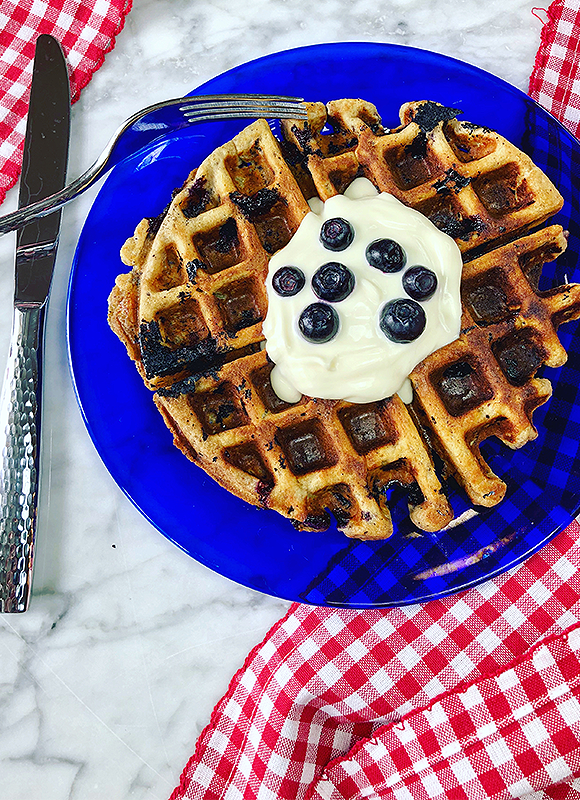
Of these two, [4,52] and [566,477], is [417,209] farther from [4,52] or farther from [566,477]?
[4,52]

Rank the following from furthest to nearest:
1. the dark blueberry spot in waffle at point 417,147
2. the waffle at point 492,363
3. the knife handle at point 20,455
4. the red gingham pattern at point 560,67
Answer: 1. the red gingham pattern at point 560,67
2. the knife handle at point 20,455
3. the dark blueberry spot in waffle at point 417,147
4. the waffle at point 492,363

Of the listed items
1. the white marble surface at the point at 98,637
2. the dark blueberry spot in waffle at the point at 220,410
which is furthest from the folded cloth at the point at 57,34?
the dark blueberry spot in waffle at the point at 220,410

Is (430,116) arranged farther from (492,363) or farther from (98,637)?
(98,637)

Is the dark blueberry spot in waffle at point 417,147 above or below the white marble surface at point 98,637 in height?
above

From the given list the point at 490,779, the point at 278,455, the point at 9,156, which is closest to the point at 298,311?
the point at 278,455

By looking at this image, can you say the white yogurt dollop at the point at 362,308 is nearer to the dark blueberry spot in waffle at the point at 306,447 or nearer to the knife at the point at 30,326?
the dark blueberry spot in waffle at the point at 306,447

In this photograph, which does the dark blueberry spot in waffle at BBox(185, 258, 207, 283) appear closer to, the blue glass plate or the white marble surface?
the blue glass plate
